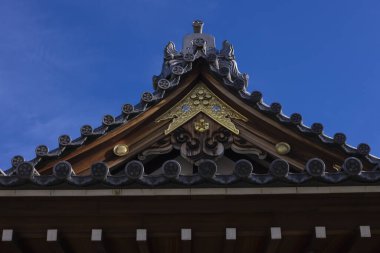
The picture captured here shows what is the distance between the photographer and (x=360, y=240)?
234 inches

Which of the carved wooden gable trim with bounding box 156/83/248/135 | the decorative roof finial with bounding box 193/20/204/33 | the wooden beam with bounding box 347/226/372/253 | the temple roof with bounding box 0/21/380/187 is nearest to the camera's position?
the temple roof with bounding box 0/21/380/187

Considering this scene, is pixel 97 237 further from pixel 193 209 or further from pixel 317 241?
pixel 317 241

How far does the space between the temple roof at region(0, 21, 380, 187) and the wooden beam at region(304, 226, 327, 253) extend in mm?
546

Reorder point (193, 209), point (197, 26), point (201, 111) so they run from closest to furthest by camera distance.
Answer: point (193, 209)
point (201, 111)
point (197, 26)

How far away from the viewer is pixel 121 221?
588 cm

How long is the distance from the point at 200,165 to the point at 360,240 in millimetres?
1861

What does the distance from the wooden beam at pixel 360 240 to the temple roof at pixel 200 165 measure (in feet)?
1.81

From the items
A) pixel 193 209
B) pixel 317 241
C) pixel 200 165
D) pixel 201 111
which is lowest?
pixel 317 241

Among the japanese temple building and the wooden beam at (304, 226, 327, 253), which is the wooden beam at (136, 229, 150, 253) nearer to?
the japanese temple building

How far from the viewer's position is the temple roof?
5.66 meters

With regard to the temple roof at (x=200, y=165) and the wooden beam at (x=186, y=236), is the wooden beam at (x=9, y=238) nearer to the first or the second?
the temple roof at (x=200, y=165)

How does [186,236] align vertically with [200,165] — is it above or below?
below

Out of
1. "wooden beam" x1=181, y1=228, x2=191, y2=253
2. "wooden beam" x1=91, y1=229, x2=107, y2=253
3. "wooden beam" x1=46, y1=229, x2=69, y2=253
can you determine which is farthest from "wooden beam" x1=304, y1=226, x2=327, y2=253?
"wooden beam" x1=46, y1=229, x2=69, y2=253

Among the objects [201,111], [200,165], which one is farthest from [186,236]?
[201,111]
